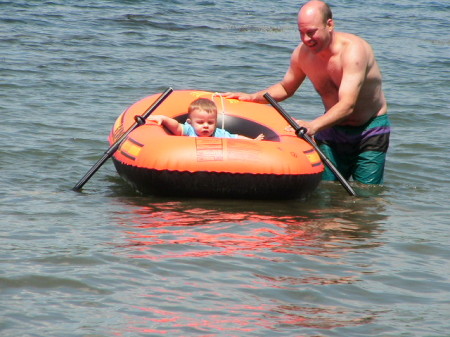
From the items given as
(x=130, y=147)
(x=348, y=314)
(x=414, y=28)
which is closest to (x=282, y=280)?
(x=348, y=314)

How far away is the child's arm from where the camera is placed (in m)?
6.80

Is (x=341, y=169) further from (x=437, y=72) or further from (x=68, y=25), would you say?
(x=68, y=25)

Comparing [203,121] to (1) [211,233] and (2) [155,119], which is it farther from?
(1) [211,233]

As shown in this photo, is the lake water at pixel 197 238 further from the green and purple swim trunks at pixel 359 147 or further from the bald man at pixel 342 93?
the bald man at pixel 342 93

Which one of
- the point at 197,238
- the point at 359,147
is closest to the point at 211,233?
the point at 197,238

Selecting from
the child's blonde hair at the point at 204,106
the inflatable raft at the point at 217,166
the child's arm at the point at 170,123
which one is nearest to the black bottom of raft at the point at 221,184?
the inflatable raft at the point at 217,166

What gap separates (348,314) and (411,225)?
1859 millimetres

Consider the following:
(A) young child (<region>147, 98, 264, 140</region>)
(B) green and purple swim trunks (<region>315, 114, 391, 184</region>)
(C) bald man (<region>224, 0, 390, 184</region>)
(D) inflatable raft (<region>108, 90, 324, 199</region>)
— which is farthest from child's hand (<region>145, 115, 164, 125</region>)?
(B) green and purple swim trunks (<region>315, 114, 391, 184</region>)

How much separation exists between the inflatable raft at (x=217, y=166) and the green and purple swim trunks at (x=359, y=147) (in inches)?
13.3

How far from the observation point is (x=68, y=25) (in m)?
14.8

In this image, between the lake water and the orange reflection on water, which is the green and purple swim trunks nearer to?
the lake water

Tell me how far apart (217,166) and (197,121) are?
650mm

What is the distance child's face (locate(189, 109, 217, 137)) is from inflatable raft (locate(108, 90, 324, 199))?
10.4 inches

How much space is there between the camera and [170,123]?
6.80 m
